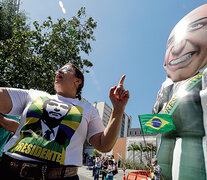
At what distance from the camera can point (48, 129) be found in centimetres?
142

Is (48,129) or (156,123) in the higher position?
(156,123)

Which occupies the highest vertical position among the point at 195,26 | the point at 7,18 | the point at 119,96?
the point at 7,18

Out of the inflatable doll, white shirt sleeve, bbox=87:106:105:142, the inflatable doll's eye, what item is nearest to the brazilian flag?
the inflatable doll

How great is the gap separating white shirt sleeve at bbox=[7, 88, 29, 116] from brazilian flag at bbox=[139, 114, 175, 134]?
2.89 m

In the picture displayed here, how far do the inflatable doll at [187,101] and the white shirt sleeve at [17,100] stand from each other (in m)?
3.04

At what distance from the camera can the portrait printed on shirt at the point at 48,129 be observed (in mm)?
1294

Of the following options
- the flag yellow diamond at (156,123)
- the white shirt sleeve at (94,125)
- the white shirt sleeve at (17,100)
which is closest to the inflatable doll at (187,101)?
the flag yellow diamond at (156,123)

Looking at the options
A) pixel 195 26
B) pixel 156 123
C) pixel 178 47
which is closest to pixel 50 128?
pixel 156 123

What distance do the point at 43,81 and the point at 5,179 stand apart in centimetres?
707

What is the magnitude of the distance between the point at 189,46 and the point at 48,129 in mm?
3701

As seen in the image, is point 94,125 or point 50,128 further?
point 94,125

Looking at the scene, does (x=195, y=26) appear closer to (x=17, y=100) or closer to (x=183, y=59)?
(x=183, y=59)

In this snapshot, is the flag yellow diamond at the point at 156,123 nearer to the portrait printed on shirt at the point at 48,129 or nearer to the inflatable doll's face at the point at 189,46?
the inflatable doll's face at the point at 189,46

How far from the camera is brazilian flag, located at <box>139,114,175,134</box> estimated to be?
3607 mm
